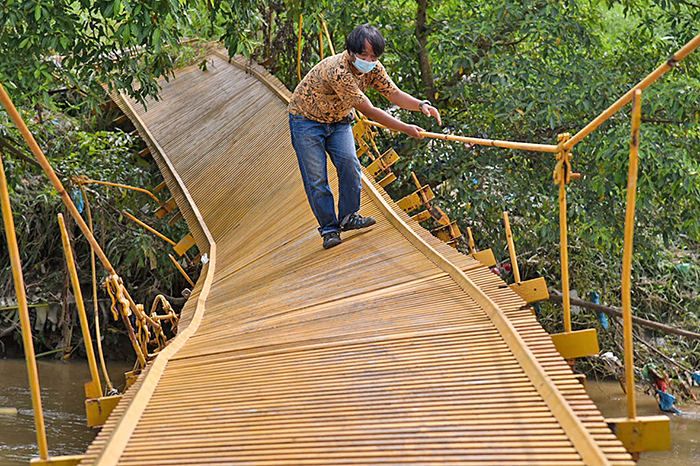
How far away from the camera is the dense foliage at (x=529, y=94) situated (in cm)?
438

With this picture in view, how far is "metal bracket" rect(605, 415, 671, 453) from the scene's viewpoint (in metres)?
1.74

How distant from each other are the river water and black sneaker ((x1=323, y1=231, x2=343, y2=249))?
192 cm

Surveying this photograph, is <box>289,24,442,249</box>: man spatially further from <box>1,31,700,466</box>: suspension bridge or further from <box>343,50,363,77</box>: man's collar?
<box>1,31,700,466</box>: suspension bridge

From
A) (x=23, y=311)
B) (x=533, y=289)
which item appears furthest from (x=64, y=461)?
(x=533, y=289)

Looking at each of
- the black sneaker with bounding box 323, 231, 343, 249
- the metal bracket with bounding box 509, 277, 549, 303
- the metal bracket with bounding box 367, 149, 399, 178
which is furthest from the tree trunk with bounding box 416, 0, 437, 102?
the metal bracket with bounding box 509, 277, 549, 303

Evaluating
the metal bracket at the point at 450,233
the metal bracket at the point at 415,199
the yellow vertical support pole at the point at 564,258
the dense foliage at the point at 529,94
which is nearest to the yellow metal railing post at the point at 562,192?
the yellow vertical support pole at the point at 564,258

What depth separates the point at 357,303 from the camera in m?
2.76

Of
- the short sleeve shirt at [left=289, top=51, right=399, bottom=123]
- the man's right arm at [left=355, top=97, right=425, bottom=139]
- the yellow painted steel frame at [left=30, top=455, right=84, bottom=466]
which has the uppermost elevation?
the short sleeve shirt at [left=289, top=51, right=399, bottom=123]

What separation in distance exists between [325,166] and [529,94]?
205 cm

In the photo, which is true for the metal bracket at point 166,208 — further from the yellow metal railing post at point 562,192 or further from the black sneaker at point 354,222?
the yellow metal railing post at point 562,192

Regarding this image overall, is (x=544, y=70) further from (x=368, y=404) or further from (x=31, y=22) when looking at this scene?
(x=368, y=404)

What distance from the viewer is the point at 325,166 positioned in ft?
12.2

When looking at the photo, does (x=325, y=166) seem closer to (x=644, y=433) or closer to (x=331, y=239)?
(x=331, y=239)

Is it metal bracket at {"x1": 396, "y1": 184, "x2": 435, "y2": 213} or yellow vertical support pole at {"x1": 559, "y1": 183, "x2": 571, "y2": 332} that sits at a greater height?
yellow vertical support pole at {"x1": 559, "y1": 183, "x2": 571, "y2": 332}
